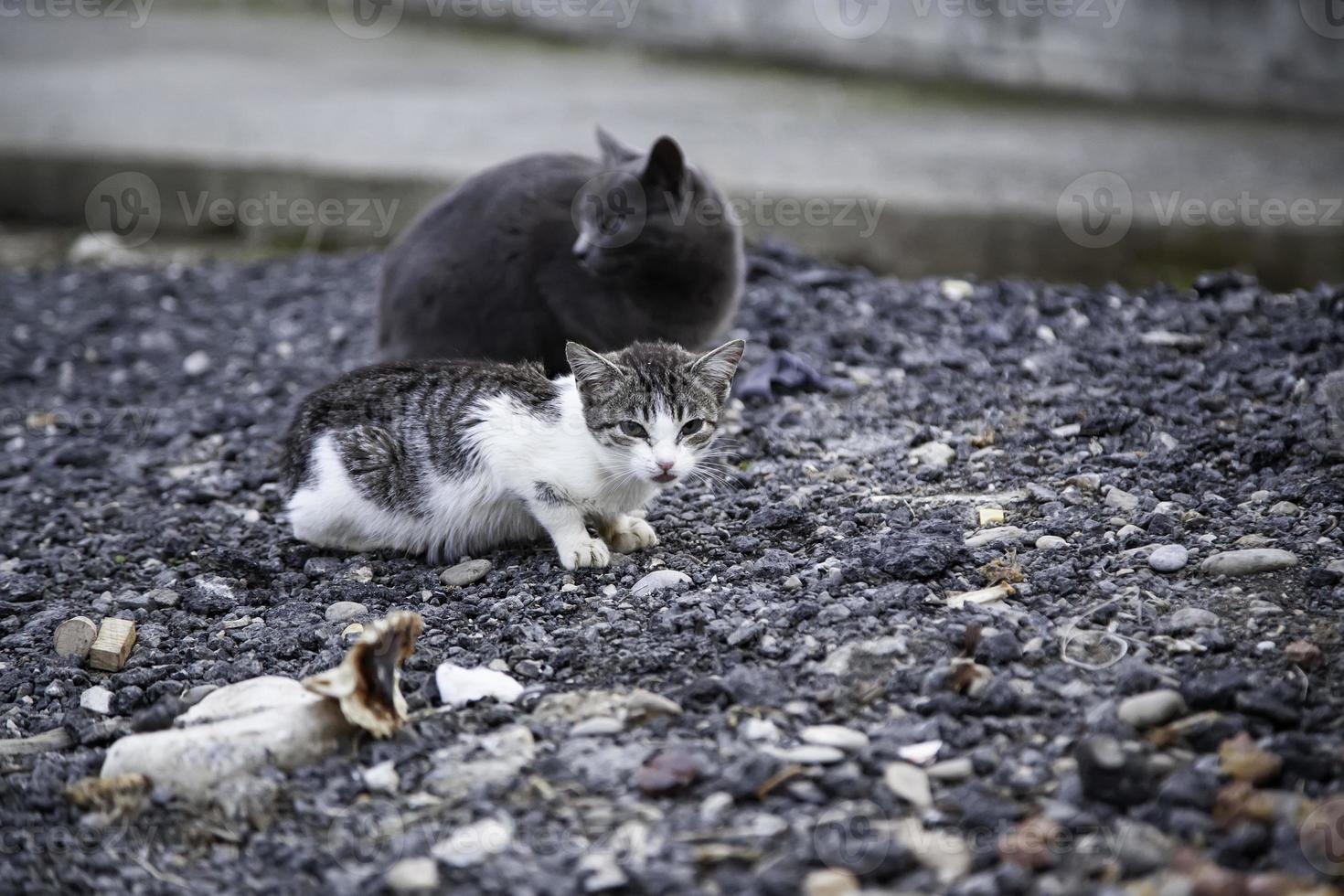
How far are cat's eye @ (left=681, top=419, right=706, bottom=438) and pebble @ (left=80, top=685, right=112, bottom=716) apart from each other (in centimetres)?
154

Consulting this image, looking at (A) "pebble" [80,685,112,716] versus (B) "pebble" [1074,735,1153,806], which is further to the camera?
(A) "pebble" [80,685,112,716]

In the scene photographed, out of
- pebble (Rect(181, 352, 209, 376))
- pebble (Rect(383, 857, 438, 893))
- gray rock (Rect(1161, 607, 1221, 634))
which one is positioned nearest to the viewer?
pebble (Rect(383, 857, 438, 893))

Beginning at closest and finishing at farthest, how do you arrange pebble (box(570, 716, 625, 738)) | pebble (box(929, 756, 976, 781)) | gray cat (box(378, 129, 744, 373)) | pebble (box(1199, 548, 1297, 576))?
pebble (box(929, 756, 976, 781))
pebble (box(570, 716, 625, 738))
pebble (box(1199, 548, 1297, 576))
gray cat (box(378, 129, 744, 373))

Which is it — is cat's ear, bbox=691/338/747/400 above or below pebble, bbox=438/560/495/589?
above

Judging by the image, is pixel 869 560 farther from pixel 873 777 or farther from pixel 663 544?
pixel 873 777

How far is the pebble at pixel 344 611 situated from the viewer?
3.32m

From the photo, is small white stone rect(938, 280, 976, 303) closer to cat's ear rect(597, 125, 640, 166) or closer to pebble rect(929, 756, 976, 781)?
cat's ear rect(597, 125, 640, 166)

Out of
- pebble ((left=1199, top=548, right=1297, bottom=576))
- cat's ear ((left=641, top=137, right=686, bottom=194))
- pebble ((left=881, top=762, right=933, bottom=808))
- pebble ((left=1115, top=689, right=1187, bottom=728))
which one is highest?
cat's ear ((left=641, top=137, right=686, bottom=194))

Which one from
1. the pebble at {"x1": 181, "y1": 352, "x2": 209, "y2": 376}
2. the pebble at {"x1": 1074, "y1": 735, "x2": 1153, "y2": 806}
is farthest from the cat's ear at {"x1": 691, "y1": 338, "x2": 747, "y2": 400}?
the pebble at {"x1": 181, "y1": 352, "x2": 209, "y2": 376}

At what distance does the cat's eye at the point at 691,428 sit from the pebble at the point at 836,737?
1.05 meters

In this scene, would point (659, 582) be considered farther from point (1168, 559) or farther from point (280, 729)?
point (1168, 559)

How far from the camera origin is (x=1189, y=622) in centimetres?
278

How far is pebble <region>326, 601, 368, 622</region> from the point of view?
3.32m

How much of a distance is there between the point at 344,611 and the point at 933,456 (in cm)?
179
